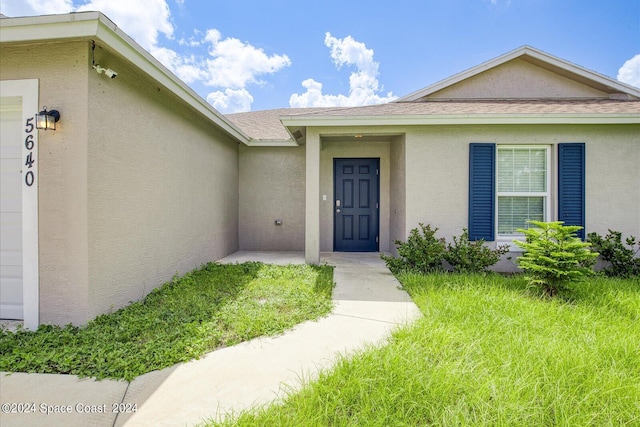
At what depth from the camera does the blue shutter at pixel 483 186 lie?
557cm

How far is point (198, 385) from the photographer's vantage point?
2.24 meters

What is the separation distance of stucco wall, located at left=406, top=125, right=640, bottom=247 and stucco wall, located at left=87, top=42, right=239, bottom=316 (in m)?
4.19

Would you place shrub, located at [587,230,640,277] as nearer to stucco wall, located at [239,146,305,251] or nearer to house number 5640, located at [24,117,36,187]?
stucco wall, located at [239,146,305,251]

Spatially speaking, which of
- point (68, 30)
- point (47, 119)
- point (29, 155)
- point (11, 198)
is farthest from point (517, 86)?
point (11, 198)

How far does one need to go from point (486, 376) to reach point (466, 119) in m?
4.55

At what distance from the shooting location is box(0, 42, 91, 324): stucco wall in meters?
3.16

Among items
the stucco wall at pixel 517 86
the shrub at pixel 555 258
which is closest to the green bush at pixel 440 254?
the shrub at pixel 555 258

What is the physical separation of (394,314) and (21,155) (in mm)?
4756

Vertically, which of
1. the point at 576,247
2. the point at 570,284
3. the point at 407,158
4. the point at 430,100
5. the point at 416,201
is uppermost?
the point at 430,100

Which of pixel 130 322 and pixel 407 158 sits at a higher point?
pixel 407 158

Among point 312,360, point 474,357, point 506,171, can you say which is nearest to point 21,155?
point 312,360

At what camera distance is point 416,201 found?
576cm

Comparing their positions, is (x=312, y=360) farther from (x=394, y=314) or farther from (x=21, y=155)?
(x=21, y=155)

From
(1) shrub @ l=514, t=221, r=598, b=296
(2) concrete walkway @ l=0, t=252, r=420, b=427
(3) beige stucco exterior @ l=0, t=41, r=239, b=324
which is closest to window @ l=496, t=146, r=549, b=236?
(1) shrub @ l=514, t=221, r=598, b=296
